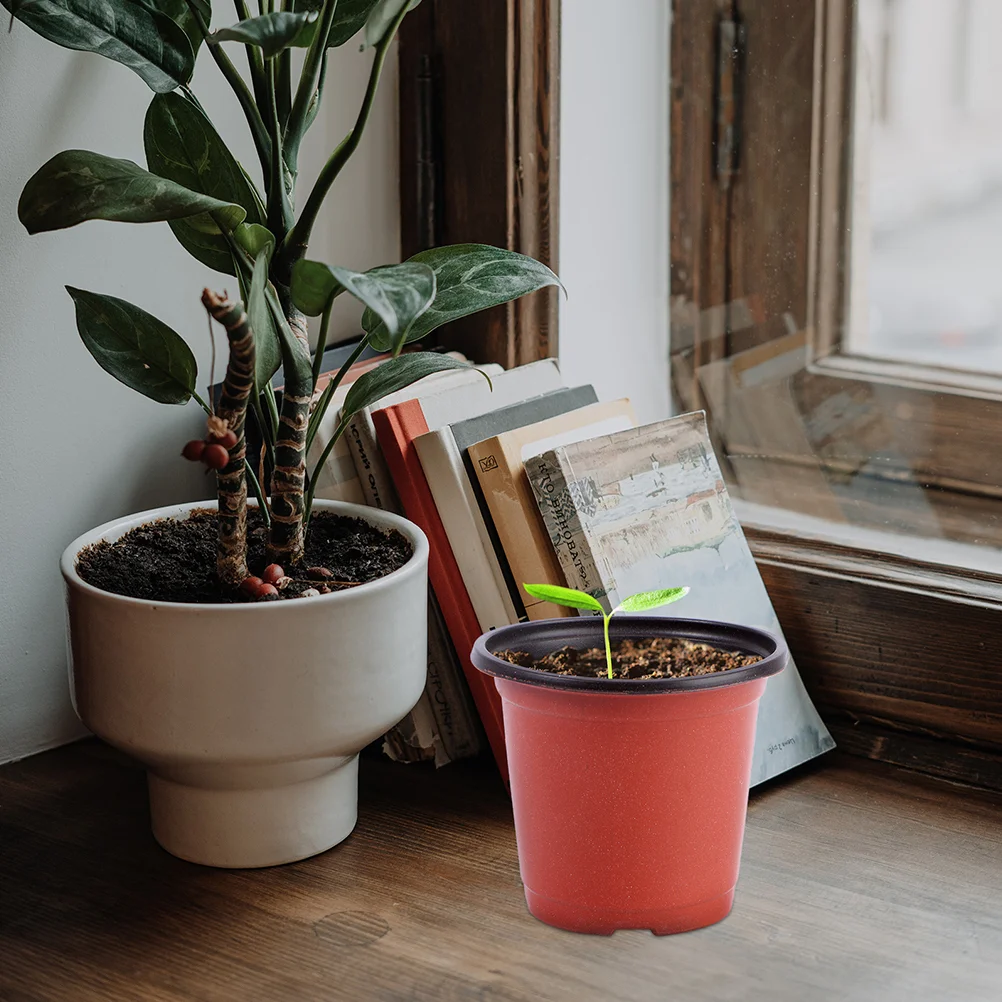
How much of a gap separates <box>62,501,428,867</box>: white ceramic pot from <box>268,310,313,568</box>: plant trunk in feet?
0.26

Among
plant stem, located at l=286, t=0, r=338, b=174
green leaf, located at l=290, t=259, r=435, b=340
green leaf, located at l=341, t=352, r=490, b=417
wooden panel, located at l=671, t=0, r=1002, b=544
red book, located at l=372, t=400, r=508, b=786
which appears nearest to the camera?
green leaf, located at l=290, t=259, r=435, b=340

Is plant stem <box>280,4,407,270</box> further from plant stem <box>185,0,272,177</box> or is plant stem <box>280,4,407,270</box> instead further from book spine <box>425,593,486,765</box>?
book spine <box>425,593,486,765</box>

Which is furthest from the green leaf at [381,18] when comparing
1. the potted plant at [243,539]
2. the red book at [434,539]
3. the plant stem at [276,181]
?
the red book at [434,539]

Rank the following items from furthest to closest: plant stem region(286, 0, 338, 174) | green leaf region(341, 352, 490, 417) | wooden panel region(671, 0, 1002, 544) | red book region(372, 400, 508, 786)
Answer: wooden panel region(671, 0, 1002, 544)
red book region(372, 400, 508, 786)
green leaf region(341, 352, 490, 417)
plant stem region(286, 0, 338, 174)

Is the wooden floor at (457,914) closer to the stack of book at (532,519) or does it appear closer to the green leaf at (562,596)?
the stack of book at (532,519)

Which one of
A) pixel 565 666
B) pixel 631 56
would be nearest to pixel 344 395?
pixel 565 666

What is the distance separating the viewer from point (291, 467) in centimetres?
84

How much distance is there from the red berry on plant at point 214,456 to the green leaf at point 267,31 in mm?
224

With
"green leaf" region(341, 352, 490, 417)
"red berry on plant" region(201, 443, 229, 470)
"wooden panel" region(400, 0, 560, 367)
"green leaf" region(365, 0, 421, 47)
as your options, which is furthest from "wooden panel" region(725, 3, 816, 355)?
"red berry on plant" region(201, 443, 229, 470)

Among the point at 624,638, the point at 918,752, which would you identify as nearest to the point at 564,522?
the point at 624,638

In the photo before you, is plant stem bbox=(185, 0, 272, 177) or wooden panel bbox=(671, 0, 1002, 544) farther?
wooden panel bbox=(671, 0, 1002, 544)

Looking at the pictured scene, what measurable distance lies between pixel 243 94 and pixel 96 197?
14 centimetres

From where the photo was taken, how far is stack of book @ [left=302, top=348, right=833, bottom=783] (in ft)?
3.20

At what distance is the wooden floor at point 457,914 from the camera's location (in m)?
0.74
